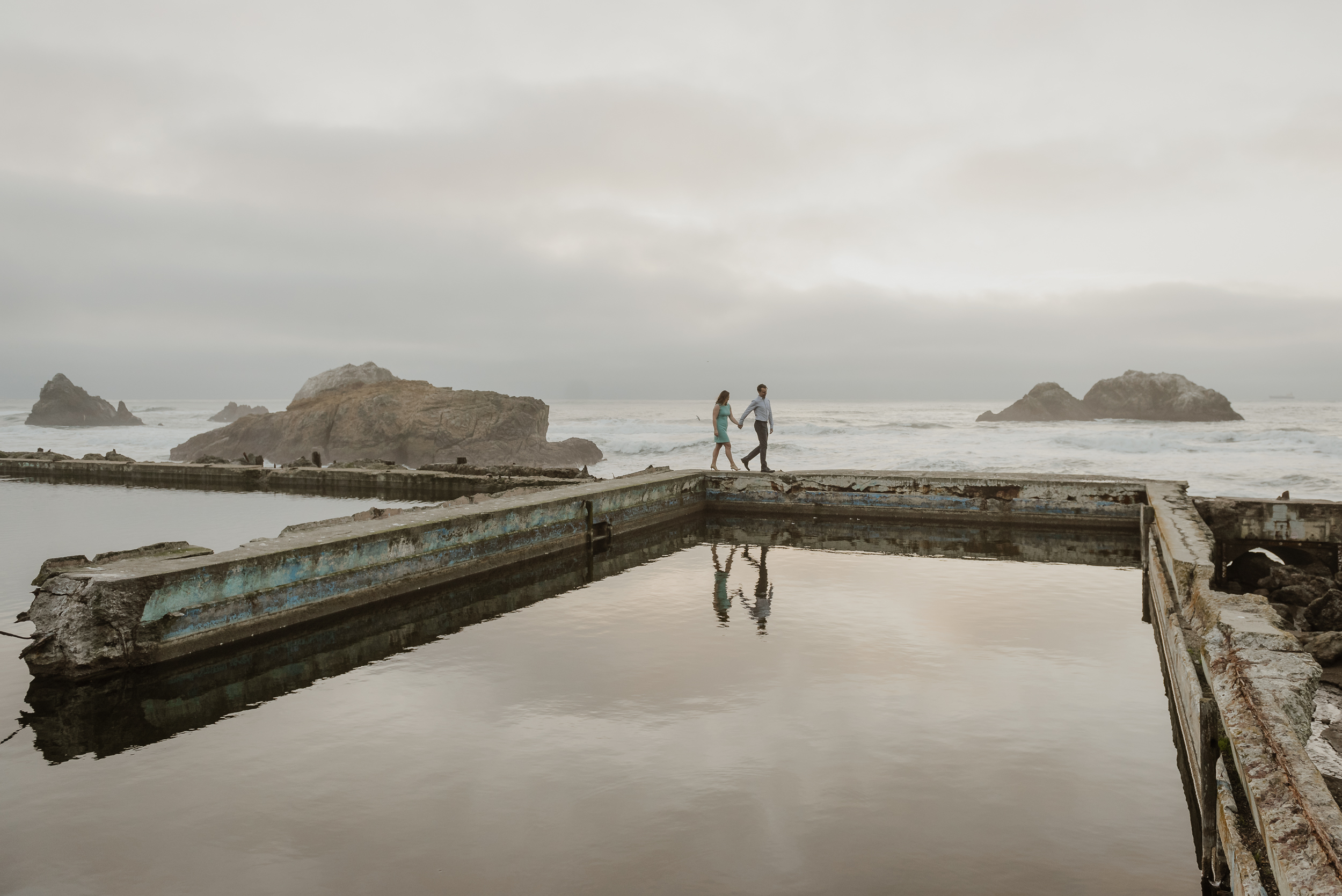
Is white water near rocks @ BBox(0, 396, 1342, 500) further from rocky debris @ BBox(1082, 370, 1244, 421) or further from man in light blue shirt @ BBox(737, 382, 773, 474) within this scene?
man in light blue shirt @ BBox(737, 382, 773, 474)

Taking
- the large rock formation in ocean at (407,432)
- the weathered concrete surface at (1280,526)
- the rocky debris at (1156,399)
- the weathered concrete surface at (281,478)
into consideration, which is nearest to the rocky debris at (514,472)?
the weathered concrete surface at (281,478)

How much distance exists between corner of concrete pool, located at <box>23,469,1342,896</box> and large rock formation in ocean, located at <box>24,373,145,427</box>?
7330 centimetres

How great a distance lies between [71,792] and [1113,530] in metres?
11.1

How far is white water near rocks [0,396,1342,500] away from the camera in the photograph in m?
29.6

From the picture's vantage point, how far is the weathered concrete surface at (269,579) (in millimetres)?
4969

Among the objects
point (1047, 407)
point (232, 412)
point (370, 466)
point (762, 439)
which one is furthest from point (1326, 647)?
point (232, 412)

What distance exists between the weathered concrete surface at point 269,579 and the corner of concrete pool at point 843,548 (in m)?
0.01

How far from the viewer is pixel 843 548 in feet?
32.2

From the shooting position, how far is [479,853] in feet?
10.0

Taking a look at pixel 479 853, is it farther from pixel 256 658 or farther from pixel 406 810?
pixel 256 658

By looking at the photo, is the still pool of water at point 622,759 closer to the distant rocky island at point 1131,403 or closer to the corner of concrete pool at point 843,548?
the corner of concrete pool at point 843,548

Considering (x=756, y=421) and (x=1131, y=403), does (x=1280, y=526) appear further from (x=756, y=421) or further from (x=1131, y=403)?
(x=1131, y=403)

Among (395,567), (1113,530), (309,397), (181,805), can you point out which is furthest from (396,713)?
(309,397)

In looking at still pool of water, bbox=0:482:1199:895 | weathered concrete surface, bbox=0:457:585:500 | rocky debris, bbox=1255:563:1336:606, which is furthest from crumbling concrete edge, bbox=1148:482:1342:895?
weathered concrete surface, bbox=0:457:585:500
